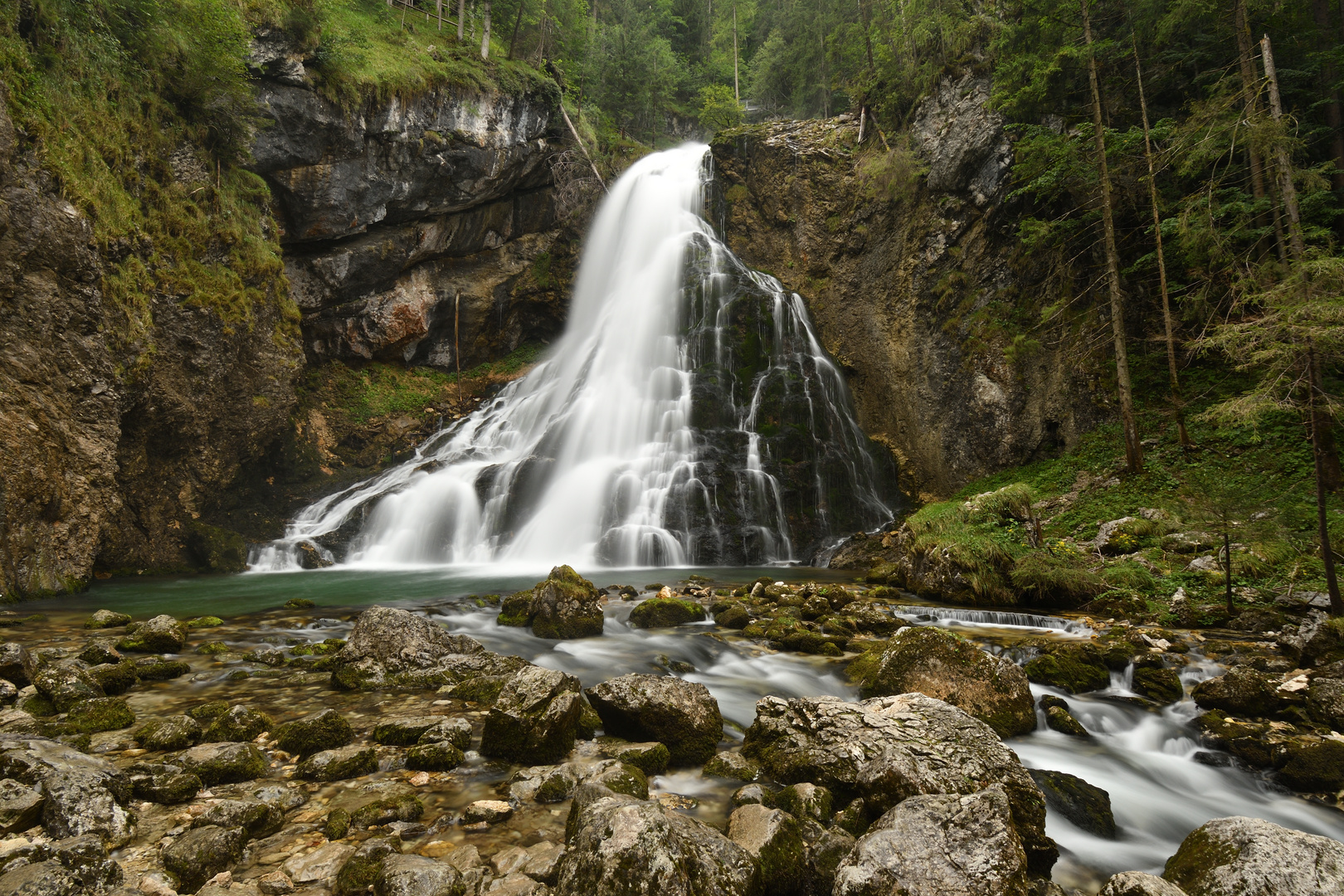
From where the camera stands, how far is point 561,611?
8305 mm

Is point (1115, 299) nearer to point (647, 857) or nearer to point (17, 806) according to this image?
point (647, 857)

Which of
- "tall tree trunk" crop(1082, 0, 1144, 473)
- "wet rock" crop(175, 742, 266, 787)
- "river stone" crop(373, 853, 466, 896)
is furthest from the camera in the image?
"tall tree trunk" crop(1082, 0, 1144, 473)

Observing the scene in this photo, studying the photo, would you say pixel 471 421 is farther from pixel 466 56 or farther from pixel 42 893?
pixel 42 893

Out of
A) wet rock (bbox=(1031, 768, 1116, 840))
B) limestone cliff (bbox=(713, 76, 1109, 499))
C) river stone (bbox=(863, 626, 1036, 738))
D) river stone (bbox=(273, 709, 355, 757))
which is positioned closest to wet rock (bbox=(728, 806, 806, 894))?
wet rock (bbox=(1031, 768, 1116, 840))

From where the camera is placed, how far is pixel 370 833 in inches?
133

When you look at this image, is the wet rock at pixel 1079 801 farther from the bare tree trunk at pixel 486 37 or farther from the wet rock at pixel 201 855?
the bare tree trunk at pixel 486 37

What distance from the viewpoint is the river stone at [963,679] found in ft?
17.0

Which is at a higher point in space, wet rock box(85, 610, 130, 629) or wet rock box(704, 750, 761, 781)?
wet rock box(85, 610, 130, 629)

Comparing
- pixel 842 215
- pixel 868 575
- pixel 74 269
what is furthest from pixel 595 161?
pixel 868 575

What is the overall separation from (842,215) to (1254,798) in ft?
72.5

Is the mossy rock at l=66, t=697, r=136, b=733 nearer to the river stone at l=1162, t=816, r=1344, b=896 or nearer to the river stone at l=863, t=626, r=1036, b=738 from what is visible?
the river stone at l=863, t=626, r=1036, b=738

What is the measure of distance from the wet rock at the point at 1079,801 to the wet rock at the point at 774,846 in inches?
86.4

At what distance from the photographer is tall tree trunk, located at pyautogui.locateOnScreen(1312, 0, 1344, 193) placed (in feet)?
42.3

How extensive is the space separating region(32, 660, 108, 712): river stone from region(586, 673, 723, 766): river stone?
166 inches
